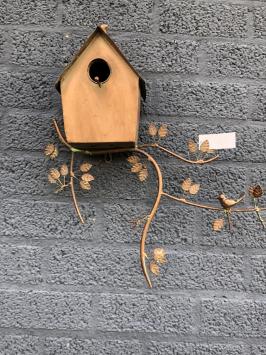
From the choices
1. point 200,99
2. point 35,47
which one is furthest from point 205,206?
point 35,47

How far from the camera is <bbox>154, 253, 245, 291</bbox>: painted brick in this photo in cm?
140

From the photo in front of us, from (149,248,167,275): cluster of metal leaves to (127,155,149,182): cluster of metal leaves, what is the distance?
204mm

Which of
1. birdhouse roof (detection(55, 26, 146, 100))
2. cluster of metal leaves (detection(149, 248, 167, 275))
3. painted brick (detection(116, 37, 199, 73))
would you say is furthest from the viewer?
painted brick (detection(116, 37, 199, 73))

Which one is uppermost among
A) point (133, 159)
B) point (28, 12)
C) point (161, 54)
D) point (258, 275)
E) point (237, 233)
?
point (28, 12)

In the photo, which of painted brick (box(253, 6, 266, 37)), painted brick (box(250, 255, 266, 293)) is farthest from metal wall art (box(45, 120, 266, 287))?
painted brick (box(253, 6, 266, 37))

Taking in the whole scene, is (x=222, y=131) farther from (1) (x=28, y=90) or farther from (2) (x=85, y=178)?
(1) (x=28, y=90)

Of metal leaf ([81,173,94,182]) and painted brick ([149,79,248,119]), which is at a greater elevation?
painted brick ([149,79,248,119])

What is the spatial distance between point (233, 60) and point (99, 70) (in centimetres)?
42

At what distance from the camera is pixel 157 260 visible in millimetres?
1372

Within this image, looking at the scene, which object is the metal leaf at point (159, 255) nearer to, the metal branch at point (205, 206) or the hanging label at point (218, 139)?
the metal branch at point (205, 206)

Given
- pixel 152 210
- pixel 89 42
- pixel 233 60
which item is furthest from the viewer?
pixel 233 60

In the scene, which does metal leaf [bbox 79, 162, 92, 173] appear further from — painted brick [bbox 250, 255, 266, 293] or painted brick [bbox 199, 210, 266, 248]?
painted brick [bbox 250, 255, 266, 293]

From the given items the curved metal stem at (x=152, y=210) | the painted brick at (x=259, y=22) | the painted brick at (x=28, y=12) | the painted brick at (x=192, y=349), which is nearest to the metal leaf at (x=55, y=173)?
the curved metal stem at (x=152, y=210)

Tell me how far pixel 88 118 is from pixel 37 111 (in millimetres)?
255
